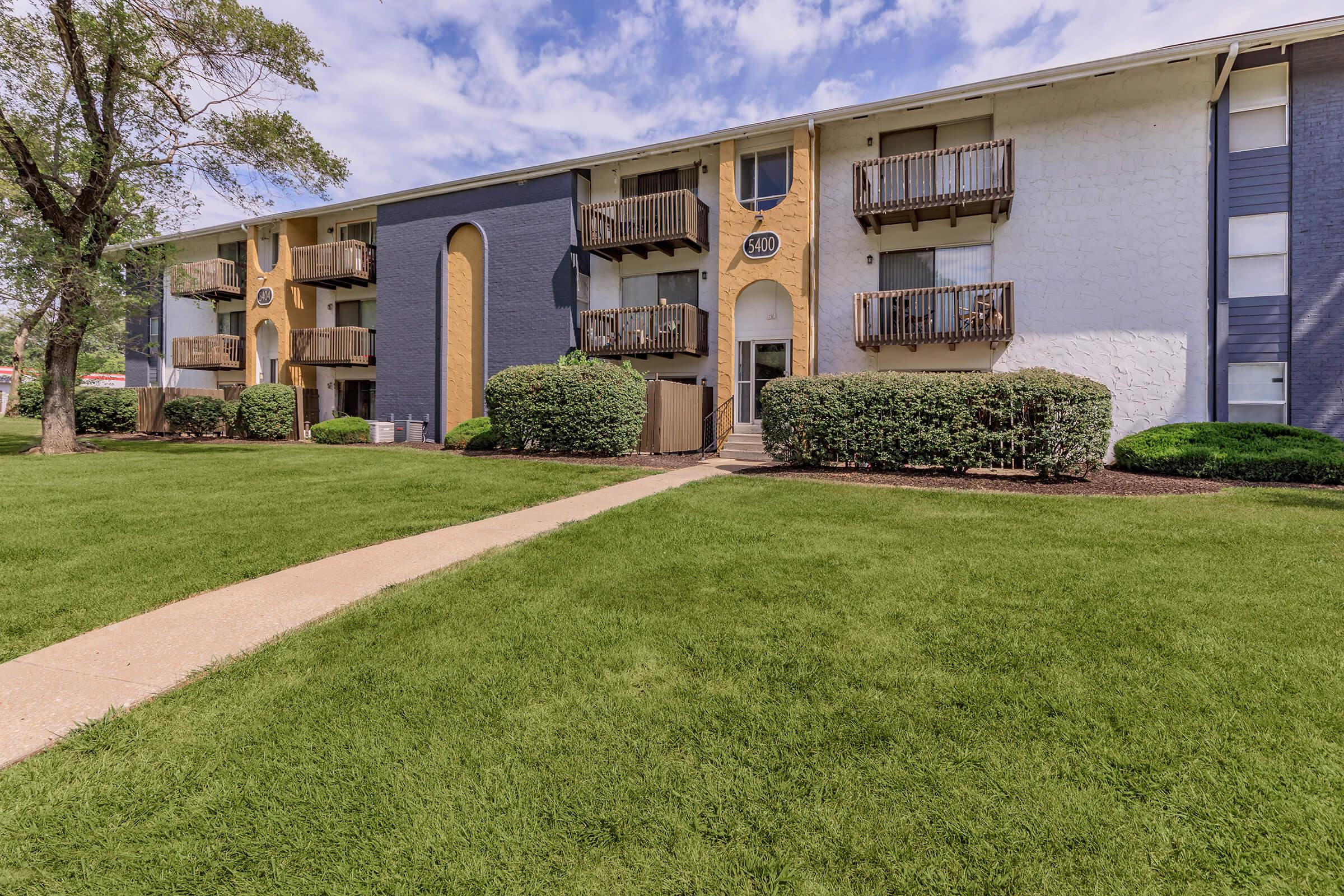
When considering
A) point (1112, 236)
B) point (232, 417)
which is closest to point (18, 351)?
point (232, 417)

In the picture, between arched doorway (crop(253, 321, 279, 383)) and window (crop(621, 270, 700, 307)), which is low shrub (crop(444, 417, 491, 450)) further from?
arched doorway (crop(253, 321, 279, 383))

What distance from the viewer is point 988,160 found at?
13289mm

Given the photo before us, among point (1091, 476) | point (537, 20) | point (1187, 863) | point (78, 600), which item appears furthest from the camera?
point (537, 20)

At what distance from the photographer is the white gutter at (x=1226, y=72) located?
37.2 ft

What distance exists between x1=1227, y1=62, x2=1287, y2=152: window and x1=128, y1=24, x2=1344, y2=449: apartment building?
0.13ft

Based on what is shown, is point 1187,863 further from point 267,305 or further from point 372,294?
point 267,305

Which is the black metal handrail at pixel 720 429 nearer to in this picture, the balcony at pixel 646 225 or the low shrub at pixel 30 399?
the balcony at pixel 646 225

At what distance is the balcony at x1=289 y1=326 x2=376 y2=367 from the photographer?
20.7 m

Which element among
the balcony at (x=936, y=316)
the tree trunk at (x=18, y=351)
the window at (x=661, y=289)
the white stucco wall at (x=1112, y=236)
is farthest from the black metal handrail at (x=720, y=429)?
the tree trunk at (x=18, y=351)

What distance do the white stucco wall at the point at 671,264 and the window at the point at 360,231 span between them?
9.42 metres

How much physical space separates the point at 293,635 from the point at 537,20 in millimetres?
13625

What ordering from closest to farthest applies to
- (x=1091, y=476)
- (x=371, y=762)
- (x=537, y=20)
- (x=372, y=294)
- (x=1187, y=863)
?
(x=1187, y=863)
(x=371, y=762)
(x=1091, y=476)
(x=537, y=20)
(x=372, y=294)

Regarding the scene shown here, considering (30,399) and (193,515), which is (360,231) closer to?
(193,515)

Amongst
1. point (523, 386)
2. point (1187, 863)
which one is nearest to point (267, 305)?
point (523, 386)
